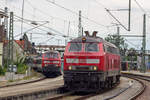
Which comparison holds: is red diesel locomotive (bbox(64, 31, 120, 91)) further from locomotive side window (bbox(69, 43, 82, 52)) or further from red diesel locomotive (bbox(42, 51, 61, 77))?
red diesel locomotive (bbox(42, 51, 61, 77))

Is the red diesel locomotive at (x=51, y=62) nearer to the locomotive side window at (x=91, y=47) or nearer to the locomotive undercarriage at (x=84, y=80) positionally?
the locomotive side window at (x=91, y=47)

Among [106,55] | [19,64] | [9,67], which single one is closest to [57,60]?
[9,67]

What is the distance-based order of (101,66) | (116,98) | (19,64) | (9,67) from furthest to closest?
(19,64) → (9,67) → (101,66) → (116,98)

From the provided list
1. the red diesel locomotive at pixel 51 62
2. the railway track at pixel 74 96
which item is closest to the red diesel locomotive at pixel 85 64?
the railway track at pixel 74 96

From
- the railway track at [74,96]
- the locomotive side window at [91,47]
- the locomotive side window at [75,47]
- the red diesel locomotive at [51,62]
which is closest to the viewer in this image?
the railway track at [74,96]

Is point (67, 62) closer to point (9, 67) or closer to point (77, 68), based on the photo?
point (77, 68)

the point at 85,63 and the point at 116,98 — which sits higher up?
the point at 85,63

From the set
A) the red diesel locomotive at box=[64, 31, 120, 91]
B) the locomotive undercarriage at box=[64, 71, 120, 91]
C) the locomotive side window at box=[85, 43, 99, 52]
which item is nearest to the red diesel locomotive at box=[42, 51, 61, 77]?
the red diesel locomotive at box=[64, 31, 120, 91]

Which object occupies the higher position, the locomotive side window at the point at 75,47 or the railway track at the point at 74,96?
the locomotive side window at the point at 75,47

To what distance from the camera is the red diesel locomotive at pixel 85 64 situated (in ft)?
65.8

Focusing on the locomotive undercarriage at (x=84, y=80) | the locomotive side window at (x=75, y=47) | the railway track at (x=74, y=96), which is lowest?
the railway track at (x=74, y=96)

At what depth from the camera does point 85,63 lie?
20328 millimetres

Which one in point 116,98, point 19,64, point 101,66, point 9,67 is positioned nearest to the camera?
point 116,98

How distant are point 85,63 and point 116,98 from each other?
307cm
